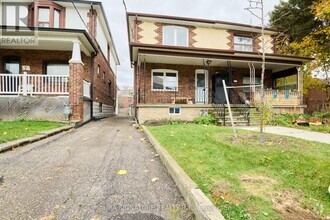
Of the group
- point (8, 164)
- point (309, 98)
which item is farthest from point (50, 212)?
point (309, 98)

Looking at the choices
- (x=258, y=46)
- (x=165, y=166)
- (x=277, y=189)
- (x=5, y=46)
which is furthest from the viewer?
(x=258, y=46)

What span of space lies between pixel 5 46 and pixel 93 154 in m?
11.0

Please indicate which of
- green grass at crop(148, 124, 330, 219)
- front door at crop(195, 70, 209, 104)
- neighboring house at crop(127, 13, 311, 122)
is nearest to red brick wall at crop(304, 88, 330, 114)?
neighboring house at crop(127, 13, 311, 122)

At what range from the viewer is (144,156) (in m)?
4.41

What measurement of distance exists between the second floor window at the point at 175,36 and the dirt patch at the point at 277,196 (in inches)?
516

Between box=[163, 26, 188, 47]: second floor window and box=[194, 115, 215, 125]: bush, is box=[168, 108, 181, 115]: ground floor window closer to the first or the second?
box=[194, 115, 215, 125]: bush

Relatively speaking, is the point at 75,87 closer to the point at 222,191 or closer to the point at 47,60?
the point at 47,60

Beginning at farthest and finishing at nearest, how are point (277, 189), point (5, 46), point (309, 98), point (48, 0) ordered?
point (309, 98) < point (48, 0) < point (5, 46) < point (277, 189)

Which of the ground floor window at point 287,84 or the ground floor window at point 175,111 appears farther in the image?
the ground floor window at point 287,84

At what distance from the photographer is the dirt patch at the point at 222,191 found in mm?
2176

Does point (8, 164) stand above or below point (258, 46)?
below

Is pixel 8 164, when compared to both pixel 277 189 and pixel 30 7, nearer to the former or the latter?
pixel 277 189

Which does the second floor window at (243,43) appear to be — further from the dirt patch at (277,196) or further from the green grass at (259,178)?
the dirt patch at (277,196)

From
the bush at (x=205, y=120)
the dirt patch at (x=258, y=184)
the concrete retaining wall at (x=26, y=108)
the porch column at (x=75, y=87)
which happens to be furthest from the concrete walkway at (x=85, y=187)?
the bush at (x=205, y=120)
